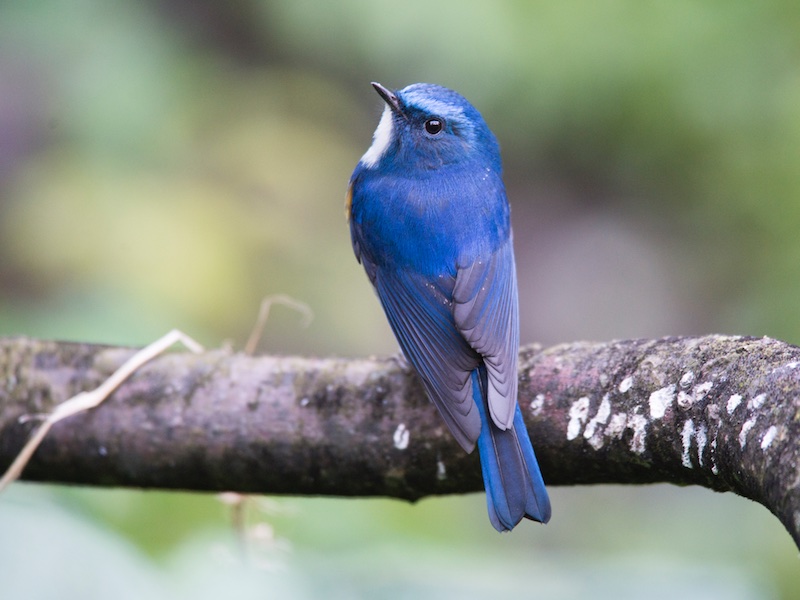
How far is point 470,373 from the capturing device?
94.5 inches

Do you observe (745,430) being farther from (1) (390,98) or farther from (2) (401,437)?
(1) (390,98)

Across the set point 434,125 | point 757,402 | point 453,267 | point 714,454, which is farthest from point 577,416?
point 434,125

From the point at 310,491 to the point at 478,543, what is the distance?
1217mm

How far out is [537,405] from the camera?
226 centimetres

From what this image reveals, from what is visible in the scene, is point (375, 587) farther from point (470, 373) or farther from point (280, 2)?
point (280, 2)

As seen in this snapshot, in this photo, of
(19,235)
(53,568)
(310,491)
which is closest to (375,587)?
(310,491)

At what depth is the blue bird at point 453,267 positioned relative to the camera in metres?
2.15

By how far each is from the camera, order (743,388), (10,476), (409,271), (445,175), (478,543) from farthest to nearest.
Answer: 1. (478,543)
2. (445,175)
3. (409,271)
4. (10,476)
5. (743,388)

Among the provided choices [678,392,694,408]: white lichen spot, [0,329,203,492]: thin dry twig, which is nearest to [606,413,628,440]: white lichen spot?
[678,392,694,408]: white lichen spot

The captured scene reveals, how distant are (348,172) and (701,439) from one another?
143 inches

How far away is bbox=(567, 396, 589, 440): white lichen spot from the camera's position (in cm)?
212

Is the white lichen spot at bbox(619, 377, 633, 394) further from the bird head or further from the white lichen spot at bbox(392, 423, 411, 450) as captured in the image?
the bird head

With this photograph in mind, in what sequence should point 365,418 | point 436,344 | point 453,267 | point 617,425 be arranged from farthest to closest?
point 453,267, point 436,344, point 365,418, point 617,425

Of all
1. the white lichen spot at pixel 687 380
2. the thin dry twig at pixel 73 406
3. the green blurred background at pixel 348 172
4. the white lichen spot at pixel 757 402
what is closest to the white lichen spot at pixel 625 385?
the white lichen spot at pixel 687 380
